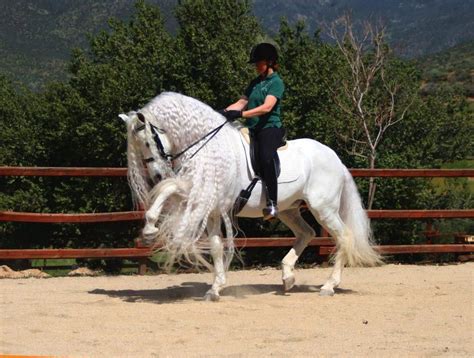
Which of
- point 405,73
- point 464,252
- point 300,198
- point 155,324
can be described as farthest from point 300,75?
point 155,324

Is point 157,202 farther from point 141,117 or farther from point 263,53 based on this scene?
point 263,53

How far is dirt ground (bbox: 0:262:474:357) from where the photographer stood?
17.4 feet

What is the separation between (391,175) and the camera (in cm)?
1034

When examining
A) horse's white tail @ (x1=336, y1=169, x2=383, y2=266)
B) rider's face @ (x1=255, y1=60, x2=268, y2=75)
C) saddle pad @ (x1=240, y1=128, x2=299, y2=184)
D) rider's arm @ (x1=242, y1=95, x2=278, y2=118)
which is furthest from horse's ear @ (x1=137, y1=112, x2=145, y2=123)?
horse's white tail @ (x1=336, y1=169, x2=383, y2=266)

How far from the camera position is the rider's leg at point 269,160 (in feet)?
23.7

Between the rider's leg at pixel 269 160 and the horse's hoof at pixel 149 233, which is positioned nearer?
the horse's hoof at pixel 149 233

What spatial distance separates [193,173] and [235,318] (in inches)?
54.5

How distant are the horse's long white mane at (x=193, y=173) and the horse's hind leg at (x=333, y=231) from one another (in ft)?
4.07

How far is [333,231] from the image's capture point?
8.02m

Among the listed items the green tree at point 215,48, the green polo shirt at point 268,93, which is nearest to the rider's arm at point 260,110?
the green polo shirt at point 268,93

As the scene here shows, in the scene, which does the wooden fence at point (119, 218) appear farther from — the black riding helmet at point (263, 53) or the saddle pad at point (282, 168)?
the black riding helmet at point (263, 53)

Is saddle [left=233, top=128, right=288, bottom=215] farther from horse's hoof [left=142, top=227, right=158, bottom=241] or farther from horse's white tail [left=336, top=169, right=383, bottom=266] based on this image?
horse's white tail [left=336, top=169, right=383, bottom=266]

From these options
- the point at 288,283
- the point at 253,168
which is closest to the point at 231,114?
the point at 253,168

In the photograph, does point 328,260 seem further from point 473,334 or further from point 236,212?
point 473,334
